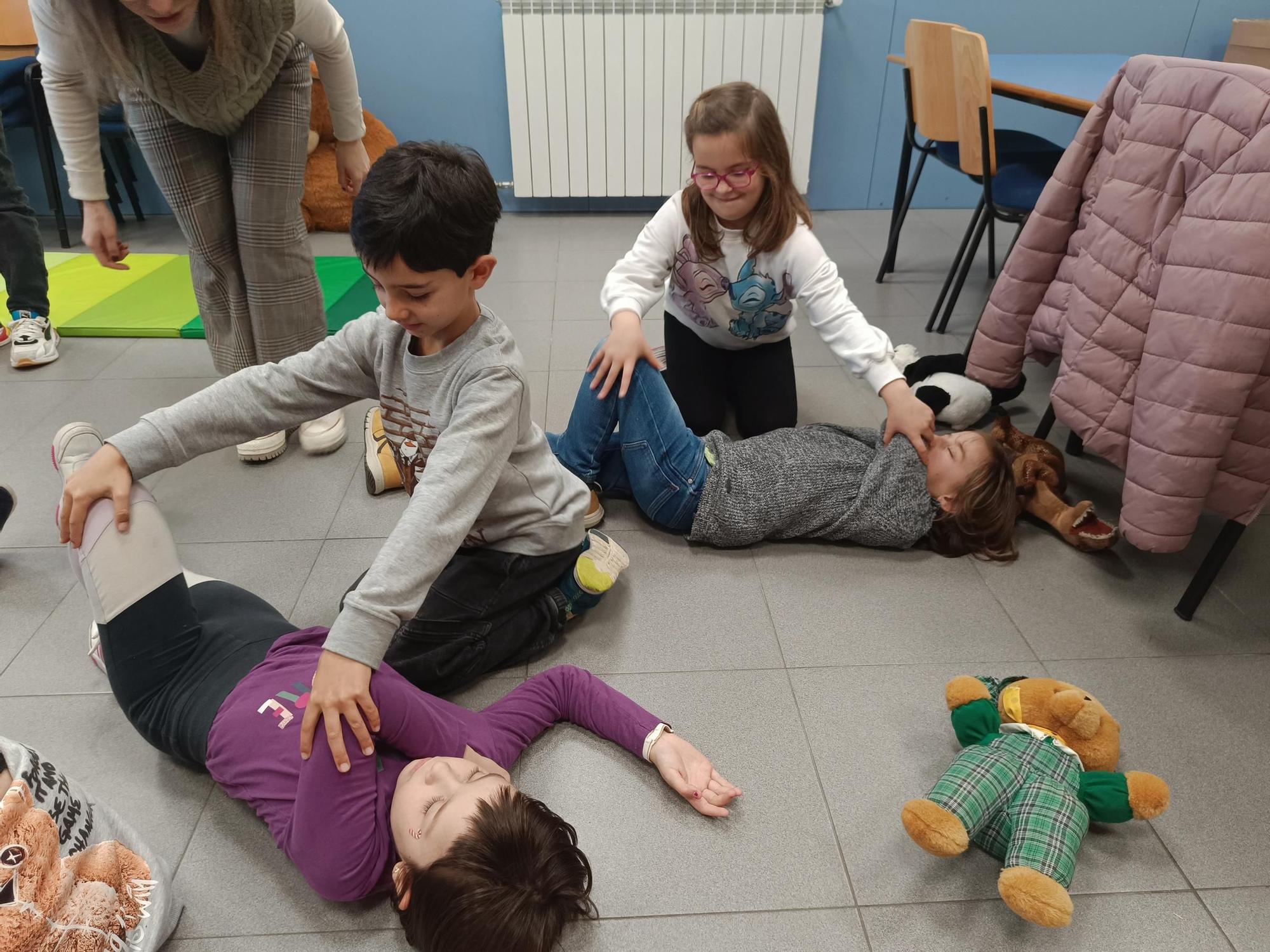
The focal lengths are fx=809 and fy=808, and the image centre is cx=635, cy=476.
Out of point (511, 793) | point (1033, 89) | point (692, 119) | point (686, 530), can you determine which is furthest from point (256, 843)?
point (1033, 89)

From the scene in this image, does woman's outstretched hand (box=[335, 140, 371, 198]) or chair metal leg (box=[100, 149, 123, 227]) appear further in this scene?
chair metal leg (box=[100, 149, 123, 227])

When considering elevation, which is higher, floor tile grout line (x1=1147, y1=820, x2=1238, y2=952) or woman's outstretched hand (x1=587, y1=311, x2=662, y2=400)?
woman's outstretched hand (x1=587, y1=311, x2=662, y2=400)

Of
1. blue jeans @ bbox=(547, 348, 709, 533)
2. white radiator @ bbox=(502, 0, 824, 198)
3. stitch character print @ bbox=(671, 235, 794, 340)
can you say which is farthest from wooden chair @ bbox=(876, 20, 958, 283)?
blue jeans @ bbox=(547, 348, 709, 533)

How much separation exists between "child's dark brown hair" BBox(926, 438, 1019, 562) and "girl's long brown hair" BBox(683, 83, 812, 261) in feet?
1.83

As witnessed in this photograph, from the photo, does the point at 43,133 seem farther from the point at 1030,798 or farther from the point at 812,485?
the point at 1030,798

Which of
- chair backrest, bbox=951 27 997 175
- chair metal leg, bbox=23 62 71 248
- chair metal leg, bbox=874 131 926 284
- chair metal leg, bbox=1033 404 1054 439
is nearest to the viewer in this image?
chair metal leg, bbox=1033 404 1054 439

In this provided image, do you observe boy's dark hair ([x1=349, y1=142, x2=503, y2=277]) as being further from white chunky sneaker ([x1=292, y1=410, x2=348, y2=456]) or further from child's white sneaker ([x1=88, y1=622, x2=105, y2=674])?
white chunky sneaker ([x1=292, y1=410, x2=348, y2=456])

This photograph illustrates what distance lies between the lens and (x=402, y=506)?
5.31 feet

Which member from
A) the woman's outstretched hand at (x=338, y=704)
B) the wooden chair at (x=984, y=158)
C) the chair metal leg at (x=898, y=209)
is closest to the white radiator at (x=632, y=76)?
the chair metal leg at (x=898, y=209)

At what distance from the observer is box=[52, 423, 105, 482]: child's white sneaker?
1.08 metres

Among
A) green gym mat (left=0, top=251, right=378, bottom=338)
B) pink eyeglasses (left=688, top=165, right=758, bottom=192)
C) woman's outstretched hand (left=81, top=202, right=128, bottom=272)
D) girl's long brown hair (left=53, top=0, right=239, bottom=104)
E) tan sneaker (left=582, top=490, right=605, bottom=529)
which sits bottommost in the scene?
green gym mat (left=0, top=251, right=378, bottom=338)

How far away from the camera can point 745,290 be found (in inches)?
63.9

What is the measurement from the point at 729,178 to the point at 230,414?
2.98 feet

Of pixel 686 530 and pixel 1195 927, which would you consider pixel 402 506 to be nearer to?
pixel 686 530
